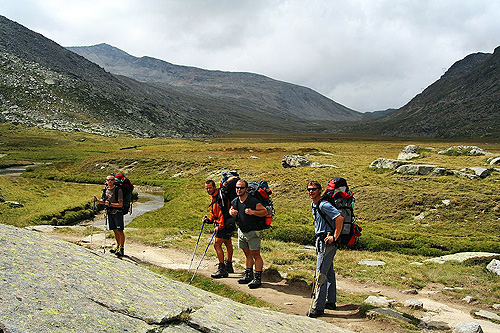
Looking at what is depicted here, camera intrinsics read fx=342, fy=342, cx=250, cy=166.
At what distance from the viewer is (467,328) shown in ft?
28.8

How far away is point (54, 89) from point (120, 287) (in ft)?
593

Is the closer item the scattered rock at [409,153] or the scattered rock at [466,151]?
the scattered rock at [409,153]

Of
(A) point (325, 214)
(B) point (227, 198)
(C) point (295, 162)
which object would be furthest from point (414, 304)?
(C) point (295, 162)

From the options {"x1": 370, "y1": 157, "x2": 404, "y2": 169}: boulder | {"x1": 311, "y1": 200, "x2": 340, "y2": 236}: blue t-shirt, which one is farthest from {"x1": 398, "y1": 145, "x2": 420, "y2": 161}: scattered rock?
{"x1": 311, "y1": 200, "x2": 340, "y2": 236}: blue t-shirt

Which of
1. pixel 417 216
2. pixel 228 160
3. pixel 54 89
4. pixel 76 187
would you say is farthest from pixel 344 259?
pixel 54 89

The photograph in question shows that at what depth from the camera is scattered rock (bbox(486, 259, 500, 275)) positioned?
14641mm

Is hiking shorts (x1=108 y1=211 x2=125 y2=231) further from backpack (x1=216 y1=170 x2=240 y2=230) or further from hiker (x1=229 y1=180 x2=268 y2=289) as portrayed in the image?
hiker (x1=229 y1=180 x2=268 y2=289)

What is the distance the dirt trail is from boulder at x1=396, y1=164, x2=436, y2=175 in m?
28.1

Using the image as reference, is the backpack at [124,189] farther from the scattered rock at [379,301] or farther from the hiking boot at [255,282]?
the scattered rock at [379,301]

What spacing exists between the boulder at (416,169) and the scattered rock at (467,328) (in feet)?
107

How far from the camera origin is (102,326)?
491cm

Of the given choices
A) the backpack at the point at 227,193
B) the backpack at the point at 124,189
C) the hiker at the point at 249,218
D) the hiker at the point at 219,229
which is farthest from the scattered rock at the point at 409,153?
the backpack at the point at 124,189

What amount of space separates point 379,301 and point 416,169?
3149 centimetres

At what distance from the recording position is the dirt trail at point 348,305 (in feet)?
31.0
